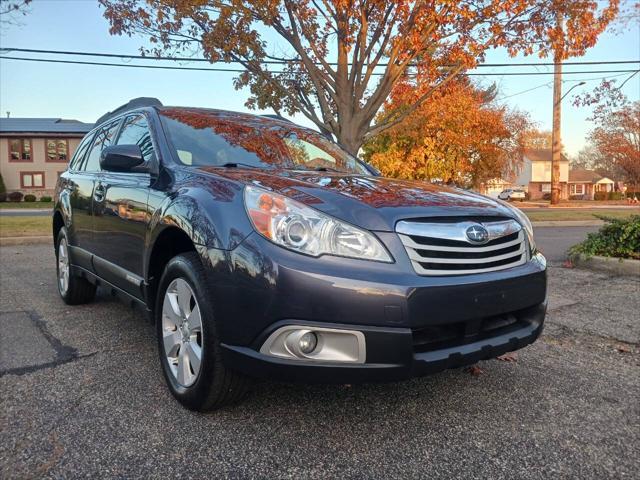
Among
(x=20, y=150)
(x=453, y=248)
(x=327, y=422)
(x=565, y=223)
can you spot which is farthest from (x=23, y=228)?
(x=20, y=150)

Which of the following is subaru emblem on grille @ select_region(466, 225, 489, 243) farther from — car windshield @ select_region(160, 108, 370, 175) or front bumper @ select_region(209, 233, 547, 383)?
car windshield @ select_region(160, 108, 370, 175)

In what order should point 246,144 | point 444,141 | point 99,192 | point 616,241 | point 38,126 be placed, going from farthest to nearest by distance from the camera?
point 38,126 → point 444,141 → point 616,241 → point 99,192 → point 246,144

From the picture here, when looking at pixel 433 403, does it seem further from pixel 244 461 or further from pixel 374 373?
pixel 244 461

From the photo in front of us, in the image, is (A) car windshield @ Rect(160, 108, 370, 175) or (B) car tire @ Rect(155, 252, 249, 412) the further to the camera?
(A) car windshield @ Rect(160, 108, 370, 175)

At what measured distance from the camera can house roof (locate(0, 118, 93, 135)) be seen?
39.9 metres

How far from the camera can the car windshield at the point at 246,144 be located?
333 centimetres

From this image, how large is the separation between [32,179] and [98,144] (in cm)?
4121

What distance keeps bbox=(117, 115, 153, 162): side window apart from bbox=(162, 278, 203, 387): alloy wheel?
105 centimetres

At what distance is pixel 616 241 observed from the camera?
6977mm

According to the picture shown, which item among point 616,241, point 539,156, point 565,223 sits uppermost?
point 539,156

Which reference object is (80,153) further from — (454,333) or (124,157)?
(454,333)

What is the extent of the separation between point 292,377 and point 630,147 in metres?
53.4

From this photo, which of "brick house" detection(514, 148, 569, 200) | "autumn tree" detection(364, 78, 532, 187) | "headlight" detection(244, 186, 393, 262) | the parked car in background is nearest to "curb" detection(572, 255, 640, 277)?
"headlight" detection(244, 186, 393, 262)

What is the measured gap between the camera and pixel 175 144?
329cm
